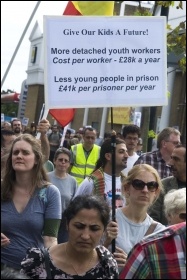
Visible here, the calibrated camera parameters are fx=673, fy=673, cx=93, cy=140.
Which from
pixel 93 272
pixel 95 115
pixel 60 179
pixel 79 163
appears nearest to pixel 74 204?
pixel 93 272

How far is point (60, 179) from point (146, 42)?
10.6 feet

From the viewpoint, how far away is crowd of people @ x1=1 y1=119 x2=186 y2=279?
2.52m

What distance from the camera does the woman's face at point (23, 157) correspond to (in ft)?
14.8

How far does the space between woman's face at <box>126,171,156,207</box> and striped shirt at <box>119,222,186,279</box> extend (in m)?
2.05

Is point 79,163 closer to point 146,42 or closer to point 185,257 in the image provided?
point 146,42

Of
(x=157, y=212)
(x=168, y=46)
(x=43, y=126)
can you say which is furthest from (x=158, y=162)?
(x=168, y=46)

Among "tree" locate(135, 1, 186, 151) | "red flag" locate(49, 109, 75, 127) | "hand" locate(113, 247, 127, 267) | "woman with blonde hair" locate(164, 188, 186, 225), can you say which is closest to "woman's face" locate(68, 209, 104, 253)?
"woman with blonde hair" locate(164, 188, 186, 225)

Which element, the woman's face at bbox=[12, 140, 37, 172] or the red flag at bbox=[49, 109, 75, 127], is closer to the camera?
the woman's face at bbox=[12, 140, 37, 172]

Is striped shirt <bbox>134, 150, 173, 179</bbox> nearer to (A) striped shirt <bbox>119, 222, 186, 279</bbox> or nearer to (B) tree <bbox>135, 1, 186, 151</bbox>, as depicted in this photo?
(B) tree <bbox>135, 1, 186, 151</bbox>

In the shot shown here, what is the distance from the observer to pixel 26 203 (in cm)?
443

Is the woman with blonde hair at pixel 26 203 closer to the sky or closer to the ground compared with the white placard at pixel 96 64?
closer to the ground

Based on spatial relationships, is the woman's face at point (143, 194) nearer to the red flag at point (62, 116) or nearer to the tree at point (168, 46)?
the red flag at point (62, 116)

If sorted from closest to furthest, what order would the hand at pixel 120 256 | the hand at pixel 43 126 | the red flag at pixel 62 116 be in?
the hand at pixel 120 256
the hand at pixel 43 126
the red flag at pixel 62 116

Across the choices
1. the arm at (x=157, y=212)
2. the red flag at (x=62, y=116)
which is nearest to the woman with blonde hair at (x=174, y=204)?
the arm at (x=157, y=212)
